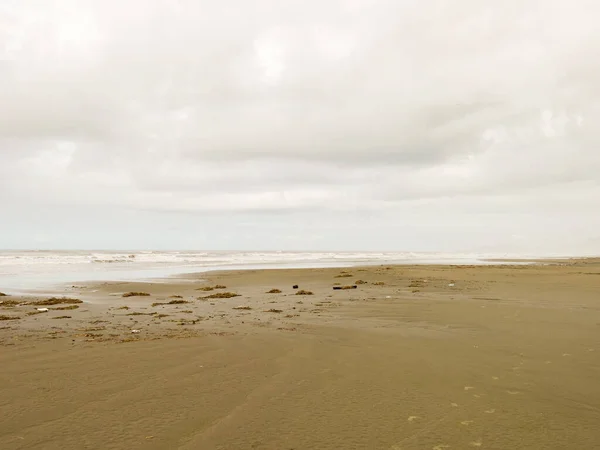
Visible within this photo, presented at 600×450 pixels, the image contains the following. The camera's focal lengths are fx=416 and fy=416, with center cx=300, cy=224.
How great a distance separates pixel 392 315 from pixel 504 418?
714 cm

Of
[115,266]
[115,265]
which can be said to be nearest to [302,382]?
[115,266]

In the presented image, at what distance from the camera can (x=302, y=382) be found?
551 centimetres

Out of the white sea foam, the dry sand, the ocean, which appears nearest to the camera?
the dry sand

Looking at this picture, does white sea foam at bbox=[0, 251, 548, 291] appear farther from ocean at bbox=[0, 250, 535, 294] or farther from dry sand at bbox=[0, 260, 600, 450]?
dry sand at bbox=[0, 260, 600, 450]

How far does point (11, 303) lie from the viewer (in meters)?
13.9

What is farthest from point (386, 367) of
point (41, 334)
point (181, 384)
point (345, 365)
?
point (41, 334)

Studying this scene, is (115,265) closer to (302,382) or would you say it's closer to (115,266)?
(115,266)

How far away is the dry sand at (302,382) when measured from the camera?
3924 mm

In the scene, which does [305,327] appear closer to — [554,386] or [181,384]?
[181,384]

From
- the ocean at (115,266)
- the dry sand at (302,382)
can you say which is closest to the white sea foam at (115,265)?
the ocean at (115,266)

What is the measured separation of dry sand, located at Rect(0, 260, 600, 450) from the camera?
3.92 m

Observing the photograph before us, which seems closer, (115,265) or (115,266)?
(115,266)

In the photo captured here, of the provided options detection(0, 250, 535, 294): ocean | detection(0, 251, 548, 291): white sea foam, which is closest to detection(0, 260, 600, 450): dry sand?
detection(0, 250, 535, 294): ocean

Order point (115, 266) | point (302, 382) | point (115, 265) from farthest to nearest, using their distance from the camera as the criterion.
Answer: point (115, 265) → point (115, 266) → point (302, 382)
